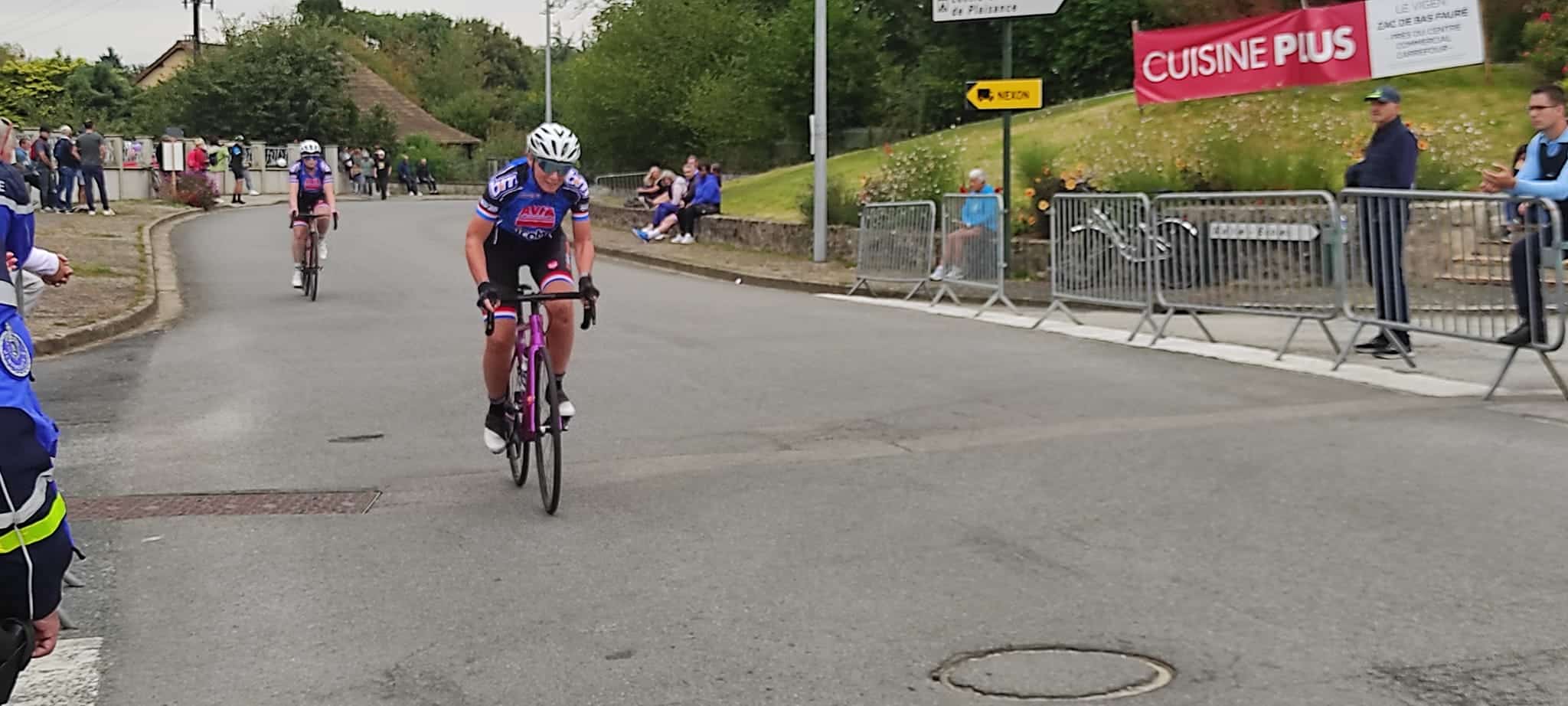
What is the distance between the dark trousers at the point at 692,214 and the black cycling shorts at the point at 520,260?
71.6 feet

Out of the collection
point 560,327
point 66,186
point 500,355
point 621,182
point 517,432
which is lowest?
point 517,432

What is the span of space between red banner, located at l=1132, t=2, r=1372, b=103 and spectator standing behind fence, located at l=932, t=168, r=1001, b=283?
652 centimetres

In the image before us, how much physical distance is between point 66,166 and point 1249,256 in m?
27.2

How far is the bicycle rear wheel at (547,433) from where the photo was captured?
7320 mm

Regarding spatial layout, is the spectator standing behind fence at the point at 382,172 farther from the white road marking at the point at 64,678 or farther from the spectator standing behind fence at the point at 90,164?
the white road marking at the point at 64,678

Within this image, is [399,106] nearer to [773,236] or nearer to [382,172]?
[382,172]

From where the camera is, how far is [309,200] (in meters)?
18.7

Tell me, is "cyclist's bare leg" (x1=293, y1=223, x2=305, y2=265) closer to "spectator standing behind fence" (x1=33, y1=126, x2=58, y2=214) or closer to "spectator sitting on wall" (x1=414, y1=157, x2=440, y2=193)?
"spectator standing behind fence" (x1=33, y1=126, x2=58, y2=214)

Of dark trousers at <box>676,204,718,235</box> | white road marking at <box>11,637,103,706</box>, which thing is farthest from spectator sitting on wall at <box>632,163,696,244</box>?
white road marking at <box>11,637,103,706</box>

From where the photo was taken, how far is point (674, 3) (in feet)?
159

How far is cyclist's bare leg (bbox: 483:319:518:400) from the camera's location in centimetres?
785

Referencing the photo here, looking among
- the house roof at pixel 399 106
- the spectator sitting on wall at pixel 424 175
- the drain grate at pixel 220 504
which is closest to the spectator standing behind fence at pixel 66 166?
the drain grate at pixel 220 504

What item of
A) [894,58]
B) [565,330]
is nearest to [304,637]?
[565,330]

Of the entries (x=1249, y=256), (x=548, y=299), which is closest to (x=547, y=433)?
(x=548, y=299)
